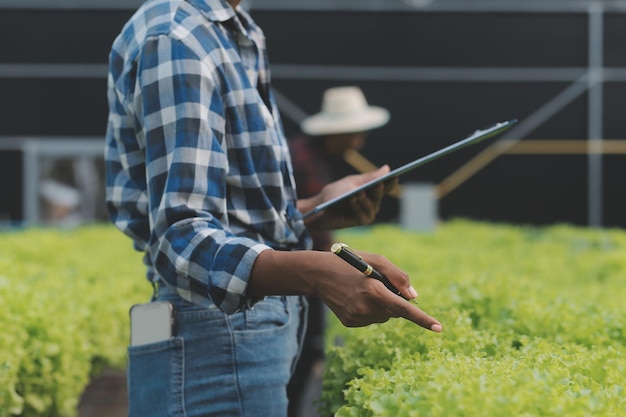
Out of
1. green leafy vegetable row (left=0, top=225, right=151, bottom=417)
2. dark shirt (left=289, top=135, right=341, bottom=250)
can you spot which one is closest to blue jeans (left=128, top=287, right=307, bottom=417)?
green leafy vegetable row (left=0, top=225, right=151, bottom=417)

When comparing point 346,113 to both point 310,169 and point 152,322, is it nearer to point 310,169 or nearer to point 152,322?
point 310,169

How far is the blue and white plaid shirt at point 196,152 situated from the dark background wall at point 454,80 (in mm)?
13578

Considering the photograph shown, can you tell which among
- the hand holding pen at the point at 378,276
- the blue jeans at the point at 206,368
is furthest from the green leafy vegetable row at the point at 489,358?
the blue jeans at the point at 206,368

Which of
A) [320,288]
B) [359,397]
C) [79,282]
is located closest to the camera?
[320,288]

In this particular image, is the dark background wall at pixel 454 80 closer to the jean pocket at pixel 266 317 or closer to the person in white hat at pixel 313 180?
the person in white hat at pixel 313 180

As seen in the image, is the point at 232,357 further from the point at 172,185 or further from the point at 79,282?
the point at 79,282

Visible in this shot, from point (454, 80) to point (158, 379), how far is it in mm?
14465

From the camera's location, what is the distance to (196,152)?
2.16 metres

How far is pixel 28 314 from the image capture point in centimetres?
391

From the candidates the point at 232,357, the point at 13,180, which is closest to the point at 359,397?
the point at 232,357

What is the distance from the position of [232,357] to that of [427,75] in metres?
14.4

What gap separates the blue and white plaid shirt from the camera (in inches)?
83.5

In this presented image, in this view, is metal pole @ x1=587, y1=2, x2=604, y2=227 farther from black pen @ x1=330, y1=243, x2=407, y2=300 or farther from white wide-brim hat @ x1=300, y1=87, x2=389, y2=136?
black pen @ x1=330, y1=243, x2=407, y2=300

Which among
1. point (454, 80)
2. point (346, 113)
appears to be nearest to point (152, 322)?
point (346, 113)
